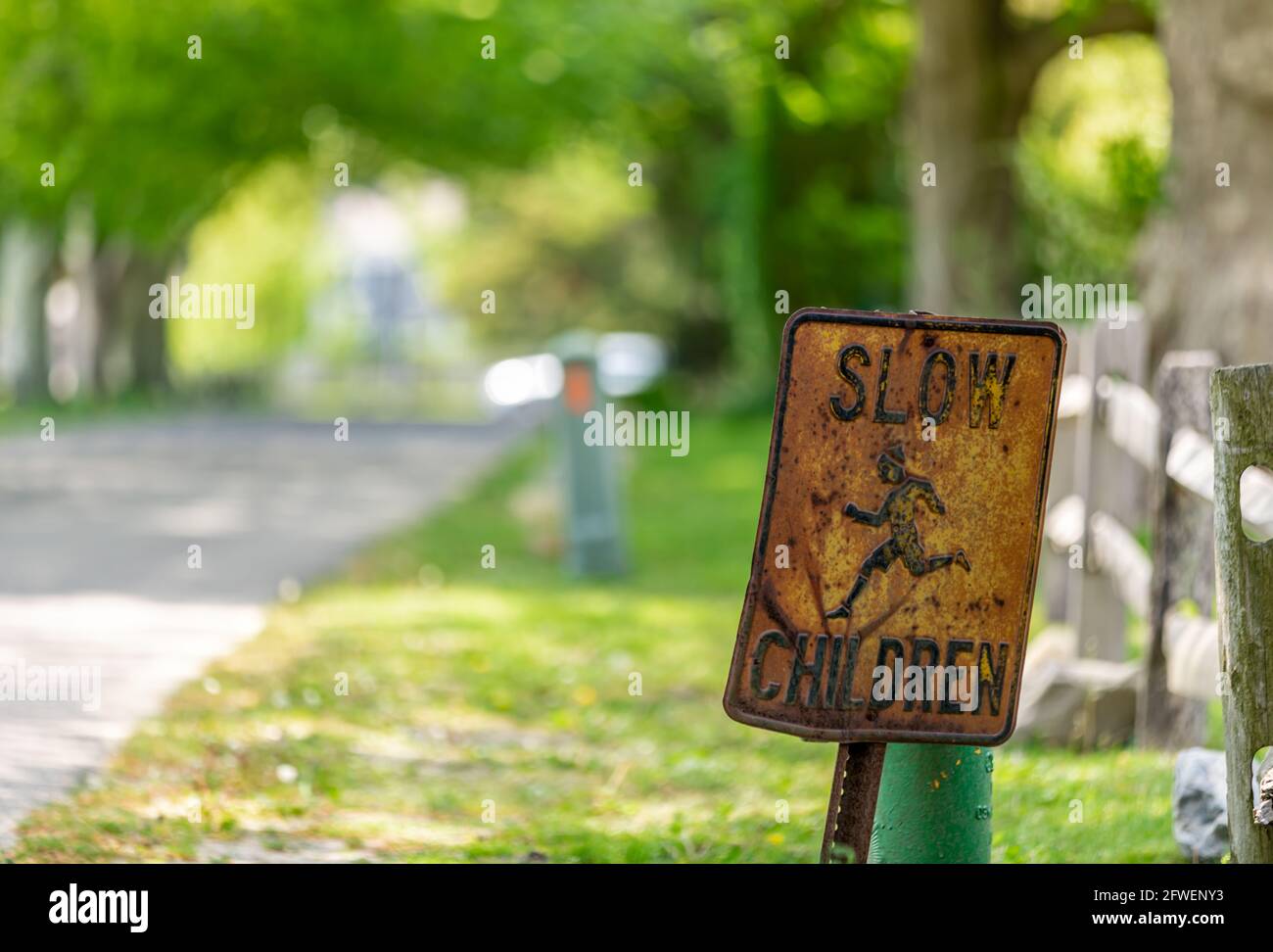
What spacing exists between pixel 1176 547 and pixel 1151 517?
0.52 meters

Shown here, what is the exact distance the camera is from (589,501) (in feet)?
45.3

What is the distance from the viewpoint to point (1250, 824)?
454 cm

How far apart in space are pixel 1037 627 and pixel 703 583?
3.61 metres

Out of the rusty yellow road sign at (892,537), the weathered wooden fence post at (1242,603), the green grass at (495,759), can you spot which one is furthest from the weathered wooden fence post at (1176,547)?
the rusty yellow road sign at (892,537)

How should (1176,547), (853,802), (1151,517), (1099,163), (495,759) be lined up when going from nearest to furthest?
(853,802) → (1176,547) → (1151,517) → (495,759) → (1099,163)

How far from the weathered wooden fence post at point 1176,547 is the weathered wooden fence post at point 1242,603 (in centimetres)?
174

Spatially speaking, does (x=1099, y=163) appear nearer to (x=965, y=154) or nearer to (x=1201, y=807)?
(x=965, y=154)

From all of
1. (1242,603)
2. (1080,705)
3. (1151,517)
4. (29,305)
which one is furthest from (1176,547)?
(29,305)

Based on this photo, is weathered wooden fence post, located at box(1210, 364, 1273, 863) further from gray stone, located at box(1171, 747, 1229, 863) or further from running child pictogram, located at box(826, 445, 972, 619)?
running child pictogram, located at box(826, 445, 972, 619)

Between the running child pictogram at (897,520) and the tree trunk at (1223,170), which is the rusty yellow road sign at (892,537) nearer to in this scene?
the running child pictogram at (897,520)

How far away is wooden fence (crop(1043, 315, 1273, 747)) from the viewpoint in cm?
614

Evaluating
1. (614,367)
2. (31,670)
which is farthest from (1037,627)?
(614,367)

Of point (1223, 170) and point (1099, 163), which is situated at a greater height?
point (1099, 163)
